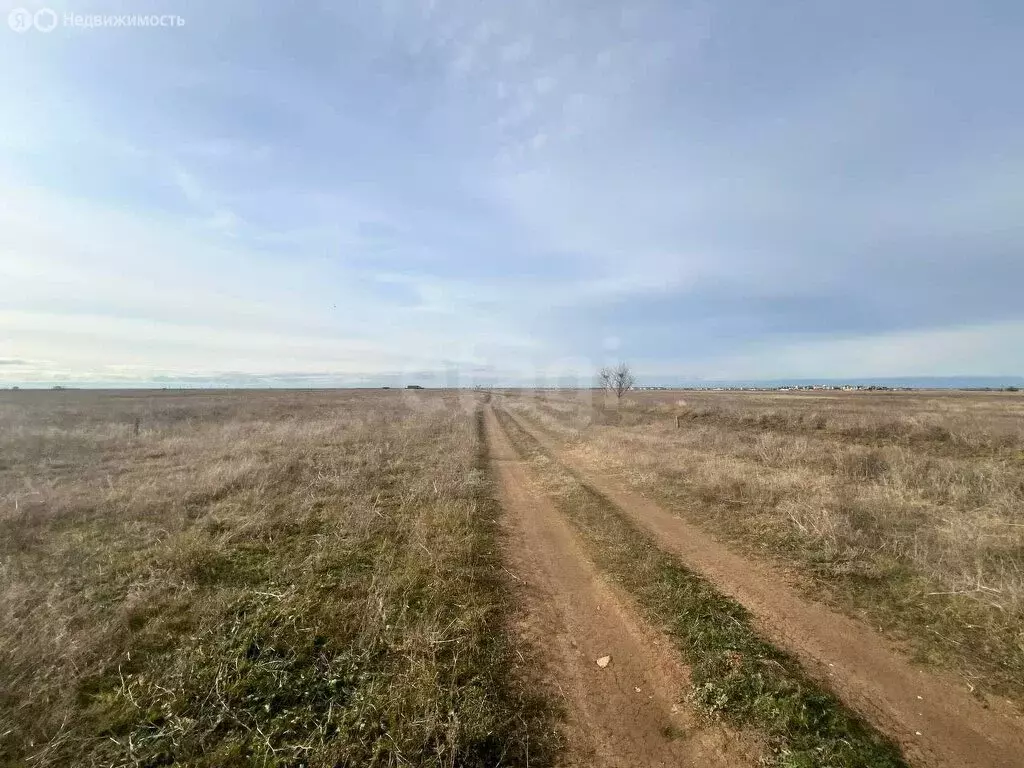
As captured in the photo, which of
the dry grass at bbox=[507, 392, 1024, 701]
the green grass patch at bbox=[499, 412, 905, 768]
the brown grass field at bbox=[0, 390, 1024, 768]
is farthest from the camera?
the dry grass at bbox=[507, 392, 1024, 701]

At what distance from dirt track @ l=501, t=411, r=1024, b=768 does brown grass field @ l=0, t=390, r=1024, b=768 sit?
0.41 ft

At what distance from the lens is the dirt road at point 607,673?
388 cm

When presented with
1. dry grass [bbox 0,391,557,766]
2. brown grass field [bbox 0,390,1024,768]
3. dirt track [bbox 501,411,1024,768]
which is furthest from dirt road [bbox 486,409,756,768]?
dirt track [bbox 501,411,1024,768]

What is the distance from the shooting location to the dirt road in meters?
3.88

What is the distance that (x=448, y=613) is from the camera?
19.8ft

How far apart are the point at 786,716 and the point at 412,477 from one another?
38.1 ft

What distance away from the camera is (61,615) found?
219 inches

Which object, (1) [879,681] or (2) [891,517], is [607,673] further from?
(2) [891,517]

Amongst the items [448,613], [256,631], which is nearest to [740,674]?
[448,613]

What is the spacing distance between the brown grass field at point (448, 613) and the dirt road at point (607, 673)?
0.11 feet

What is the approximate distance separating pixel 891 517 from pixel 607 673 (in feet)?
29.6

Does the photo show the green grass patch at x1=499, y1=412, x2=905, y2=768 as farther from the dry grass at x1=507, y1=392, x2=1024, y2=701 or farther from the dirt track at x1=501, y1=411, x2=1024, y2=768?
the dry grass at x1=507, y1=392, x2=1024, y2=701

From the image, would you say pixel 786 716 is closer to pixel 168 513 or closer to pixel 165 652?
pixel 165 652

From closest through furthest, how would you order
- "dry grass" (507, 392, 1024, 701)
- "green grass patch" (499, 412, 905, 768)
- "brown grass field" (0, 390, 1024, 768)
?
"green grass patch" (499, 412, 905, 768)
"brown grass field" (0, 390, 1024, 768)
"dry grass" (507, 392, 1024, 701)
